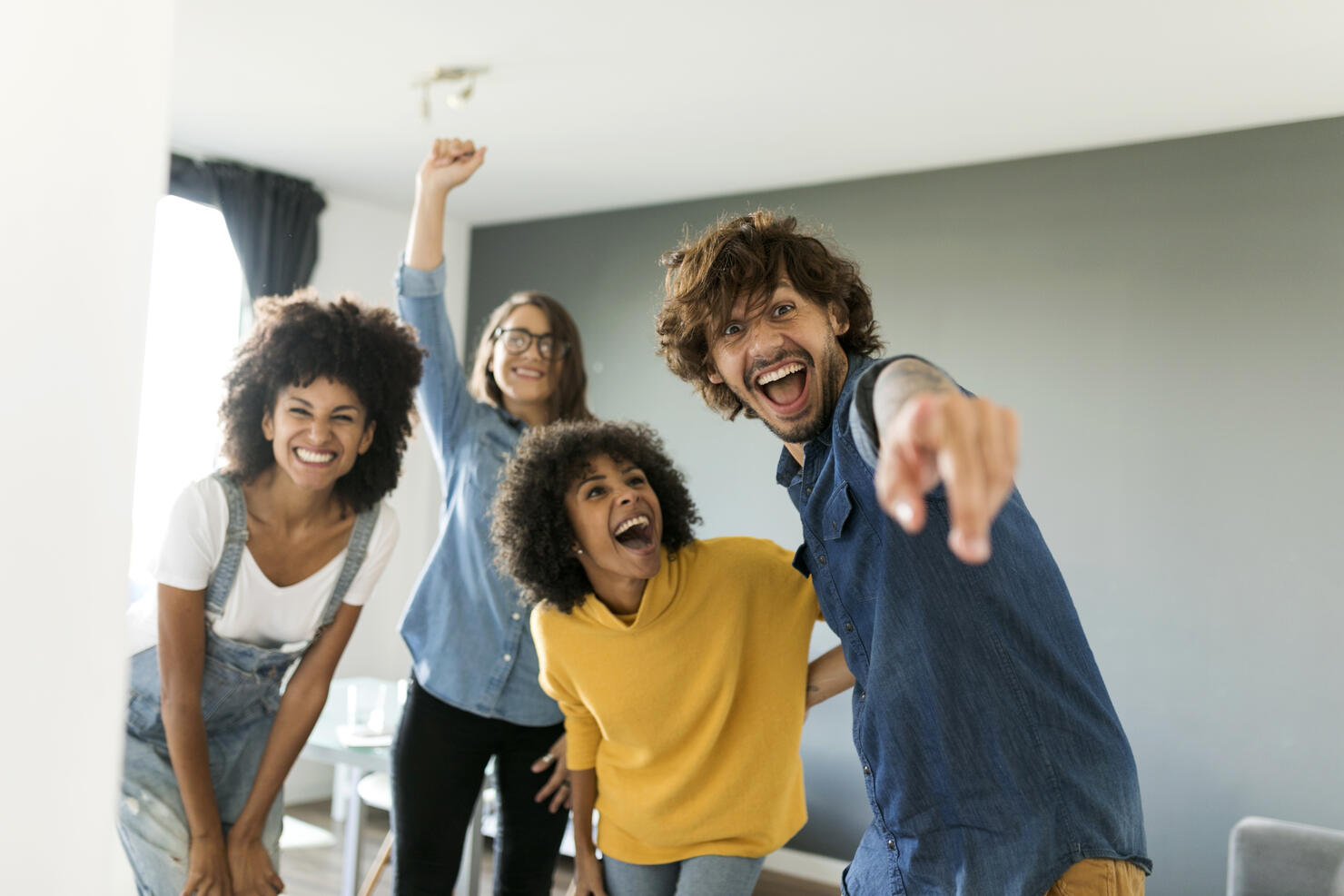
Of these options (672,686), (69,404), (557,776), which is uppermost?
(69,404)

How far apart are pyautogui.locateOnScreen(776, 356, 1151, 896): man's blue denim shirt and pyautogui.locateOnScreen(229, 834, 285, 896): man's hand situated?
1329mm

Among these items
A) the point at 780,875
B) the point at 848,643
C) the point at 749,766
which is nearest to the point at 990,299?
the point at 780,875

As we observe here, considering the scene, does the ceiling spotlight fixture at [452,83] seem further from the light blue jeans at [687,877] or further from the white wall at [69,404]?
the white wall at [69,404]

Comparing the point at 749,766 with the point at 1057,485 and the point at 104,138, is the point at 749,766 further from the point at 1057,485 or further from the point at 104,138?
the point at 1057,485

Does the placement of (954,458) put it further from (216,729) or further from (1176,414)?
(1176,414)

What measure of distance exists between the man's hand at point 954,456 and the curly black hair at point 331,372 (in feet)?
4.84

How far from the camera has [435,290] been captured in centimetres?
228

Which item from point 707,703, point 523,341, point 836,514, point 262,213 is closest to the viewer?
point 836,514

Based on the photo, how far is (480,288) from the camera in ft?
19.0

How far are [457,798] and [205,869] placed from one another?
1.60ft

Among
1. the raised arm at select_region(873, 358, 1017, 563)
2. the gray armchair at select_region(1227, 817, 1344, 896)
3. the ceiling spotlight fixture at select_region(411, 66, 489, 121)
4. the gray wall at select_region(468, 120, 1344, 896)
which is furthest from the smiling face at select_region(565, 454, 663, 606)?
the gray wall at select_region(468, 120, 1344, 896)

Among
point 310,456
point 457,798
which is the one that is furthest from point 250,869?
point 310,456

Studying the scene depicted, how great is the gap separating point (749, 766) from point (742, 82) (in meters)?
2.45

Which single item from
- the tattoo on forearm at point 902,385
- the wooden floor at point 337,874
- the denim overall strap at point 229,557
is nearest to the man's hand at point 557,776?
the denim overall strap at point 229,557
